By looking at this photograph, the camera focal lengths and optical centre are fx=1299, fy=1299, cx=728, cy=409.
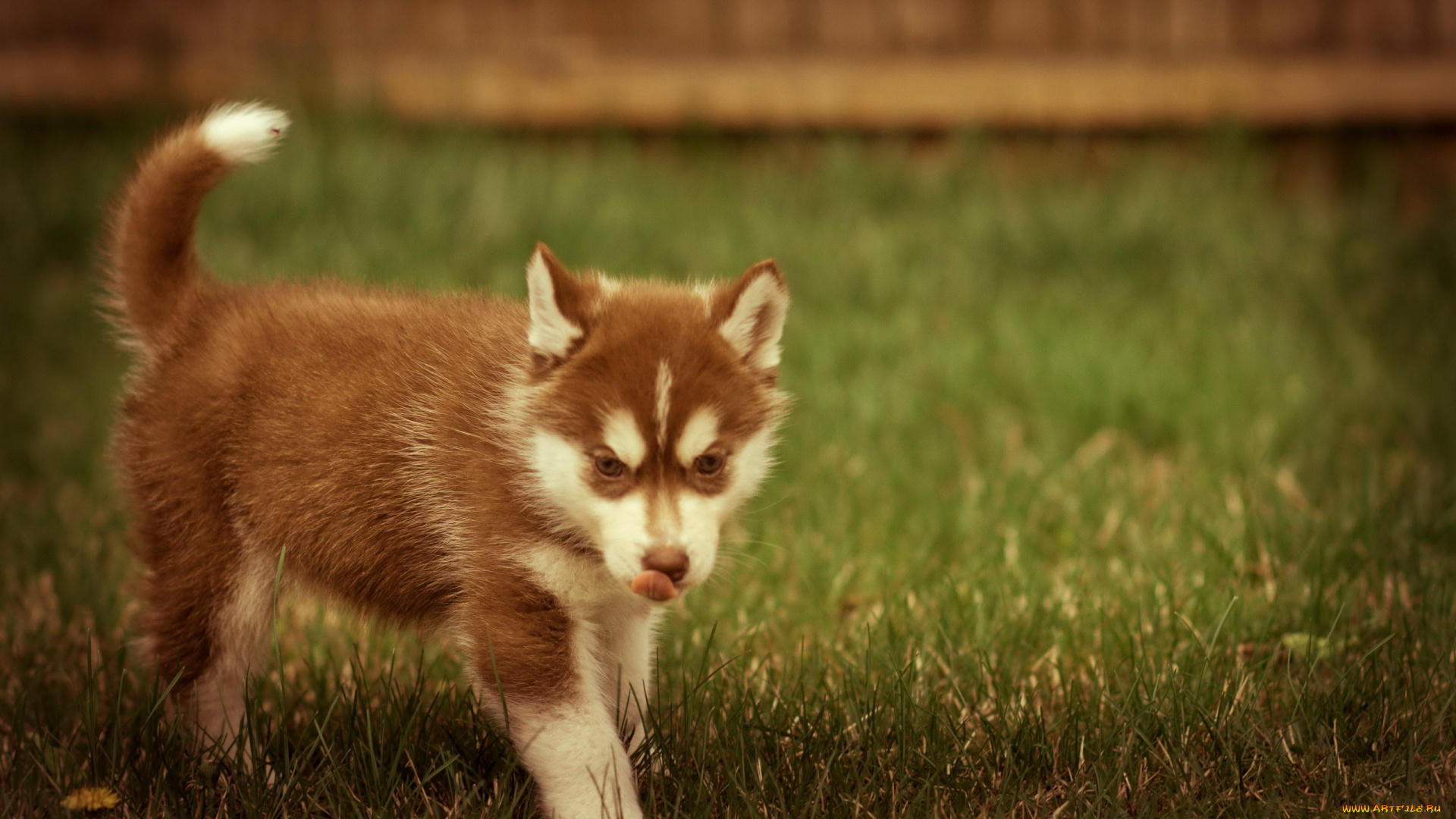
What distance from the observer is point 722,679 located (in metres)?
3.08

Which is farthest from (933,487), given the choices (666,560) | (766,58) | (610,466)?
(766,58)

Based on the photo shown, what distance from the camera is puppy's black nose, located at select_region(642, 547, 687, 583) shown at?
242cm

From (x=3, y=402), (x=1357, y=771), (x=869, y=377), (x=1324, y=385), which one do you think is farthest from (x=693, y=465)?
(x=3, y=402)

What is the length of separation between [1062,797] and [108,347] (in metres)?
5.01

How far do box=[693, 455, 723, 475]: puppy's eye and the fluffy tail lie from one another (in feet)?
4.29

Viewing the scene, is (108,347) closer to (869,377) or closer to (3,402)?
(3,402)

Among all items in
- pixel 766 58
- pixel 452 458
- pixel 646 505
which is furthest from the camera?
pixel 766 58

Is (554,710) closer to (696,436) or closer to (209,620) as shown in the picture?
(696,436)

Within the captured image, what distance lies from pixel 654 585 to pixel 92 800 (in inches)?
50.0

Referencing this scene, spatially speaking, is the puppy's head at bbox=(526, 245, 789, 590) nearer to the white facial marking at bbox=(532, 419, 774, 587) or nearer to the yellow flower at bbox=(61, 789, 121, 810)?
the white facial marking at bbox=(532, 419, 774, 587)

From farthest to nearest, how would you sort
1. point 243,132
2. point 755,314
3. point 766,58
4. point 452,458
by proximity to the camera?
point 766,58 → point 243,132 → point 452,458 → point 755,314

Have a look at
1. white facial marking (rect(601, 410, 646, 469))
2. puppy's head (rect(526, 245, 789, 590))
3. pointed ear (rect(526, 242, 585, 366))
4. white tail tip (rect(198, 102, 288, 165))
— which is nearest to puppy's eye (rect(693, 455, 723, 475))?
puppy's head (rect(526, 245, 789, 590))

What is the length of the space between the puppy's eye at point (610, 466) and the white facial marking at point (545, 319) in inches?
9.8

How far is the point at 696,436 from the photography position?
8.39ft
